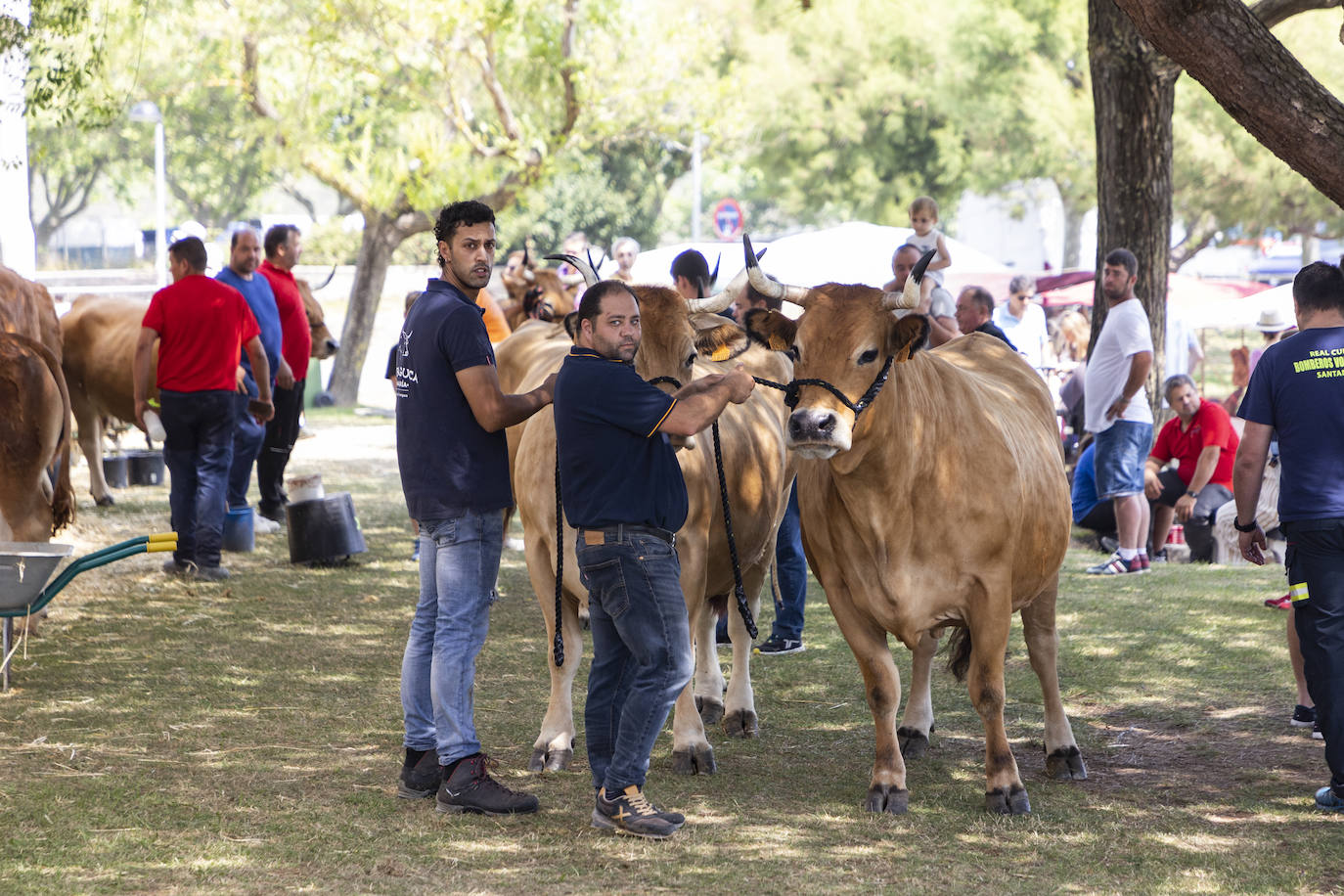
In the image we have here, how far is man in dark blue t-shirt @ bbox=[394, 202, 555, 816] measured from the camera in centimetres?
550

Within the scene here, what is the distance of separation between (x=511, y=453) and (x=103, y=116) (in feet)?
12.4

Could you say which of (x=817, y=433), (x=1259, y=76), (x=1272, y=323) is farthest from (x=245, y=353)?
(x=1272, y=323)

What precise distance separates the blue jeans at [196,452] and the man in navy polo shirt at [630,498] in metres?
5.63

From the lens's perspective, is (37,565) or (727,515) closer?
(727,515)

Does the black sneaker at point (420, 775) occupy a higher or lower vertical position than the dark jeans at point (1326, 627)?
lower

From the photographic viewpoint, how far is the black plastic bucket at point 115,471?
14.9 m

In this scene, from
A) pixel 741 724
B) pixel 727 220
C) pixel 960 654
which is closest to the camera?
pixel 960 654

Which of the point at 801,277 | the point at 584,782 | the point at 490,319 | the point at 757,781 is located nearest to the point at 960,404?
the point at 757,781

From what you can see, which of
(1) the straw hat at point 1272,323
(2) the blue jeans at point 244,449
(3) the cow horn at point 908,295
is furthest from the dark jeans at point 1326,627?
(1) the straw hat at point 1272,323

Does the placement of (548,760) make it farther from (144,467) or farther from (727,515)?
(144,467)

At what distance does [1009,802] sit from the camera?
5730 mm

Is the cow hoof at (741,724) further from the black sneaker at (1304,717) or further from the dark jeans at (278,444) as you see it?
the dark jeans at (278,444)

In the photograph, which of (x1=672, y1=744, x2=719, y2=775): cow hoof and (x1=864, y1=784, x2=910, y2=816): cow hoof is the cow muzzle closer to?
(x1=864, y1=784, x2=910, y2=816): cow hoof

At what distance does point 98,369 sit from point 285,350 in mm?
2386
